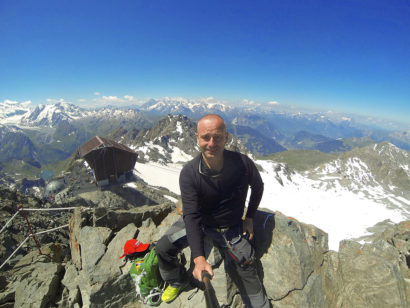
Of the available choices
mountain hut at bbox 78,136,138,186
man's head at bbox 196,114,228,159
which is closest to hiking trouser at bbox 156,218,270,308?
man's head at bbox 196,114,228,159

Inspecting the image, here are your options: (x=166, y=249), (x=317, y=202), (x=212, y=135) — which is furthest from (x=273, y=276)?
(x=317, y=202)

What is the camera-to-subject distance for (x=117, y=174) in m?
34.5

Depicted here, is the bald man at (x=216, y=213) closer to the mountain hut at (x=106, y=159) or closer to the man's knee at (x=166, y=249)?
the man's knee at (x=166, y=249)

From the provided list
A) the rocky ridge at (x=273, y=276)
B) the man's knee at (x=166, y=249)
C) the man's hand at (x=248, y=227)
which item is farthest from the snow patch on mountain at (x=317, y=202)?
the man's hand at (x=248, y=227)

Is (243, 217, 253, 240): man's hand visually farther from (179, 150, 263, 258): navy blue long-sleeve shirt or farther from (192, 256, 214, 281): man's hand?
(192, 256, 214, 281): man's hand

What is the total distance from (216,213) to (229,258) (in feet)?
4.90

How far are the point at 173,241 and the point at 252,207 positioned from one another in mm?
2403

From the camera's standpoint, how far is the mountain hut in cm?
2992

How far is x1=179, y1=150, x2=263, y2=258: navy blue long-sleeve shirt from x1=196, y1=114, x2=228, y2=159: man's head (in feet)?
1.43

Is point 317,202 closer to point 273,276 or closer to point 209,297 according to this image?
point 273,276

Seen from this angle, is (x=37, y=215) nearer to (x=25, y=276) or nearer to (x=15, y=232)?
(x=15, y=232)

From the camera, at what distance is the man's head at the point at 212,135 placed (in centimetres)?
423

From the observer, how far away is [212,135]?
429 cm

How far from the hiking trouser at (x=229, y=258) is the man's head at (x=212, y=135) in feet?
7.20
